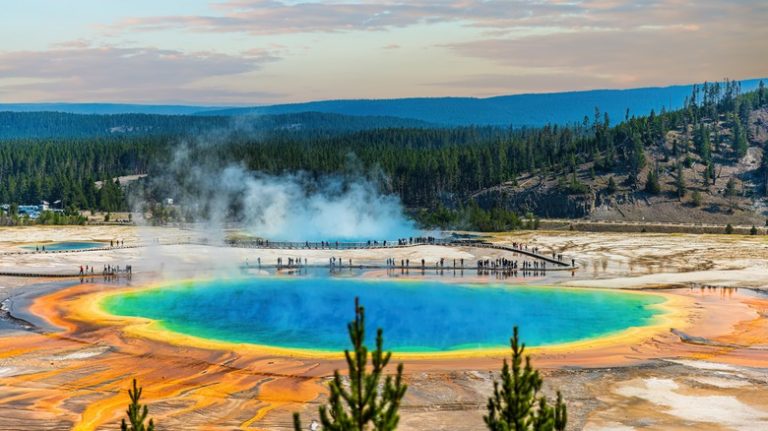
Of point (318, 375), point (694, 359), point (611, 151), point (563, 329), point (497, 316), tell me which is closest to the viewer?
point (318, 375)

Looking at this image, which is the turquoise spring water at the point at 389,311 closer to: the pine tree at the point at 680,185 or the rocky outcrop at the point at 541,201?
the rocky outcrop at the point at 541,201

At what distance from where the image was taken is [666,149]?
114 m

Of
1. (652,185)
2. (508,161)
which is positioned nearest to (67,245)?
(652,185)

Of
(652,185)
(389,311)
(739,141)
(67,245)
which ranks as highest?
(739,141)

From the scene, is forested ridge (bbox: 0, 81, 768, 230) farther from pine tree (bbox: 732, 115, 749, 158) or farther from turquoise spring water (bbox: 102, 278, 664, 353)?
turquoise spring water (bbox: 102, 278, 664, 353)

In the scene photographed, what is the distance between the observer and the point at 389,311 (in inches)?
1736

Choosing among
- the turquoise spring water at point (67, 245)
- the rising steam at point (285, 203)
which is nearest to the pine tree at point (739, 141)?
the rising steam at point (285, 203)

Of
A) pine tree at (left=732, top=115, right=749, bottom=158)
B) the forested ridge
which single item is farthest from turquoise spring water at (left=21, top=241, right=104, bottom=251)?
pine tree at (left=732, top=115, right=749, bottom=158)

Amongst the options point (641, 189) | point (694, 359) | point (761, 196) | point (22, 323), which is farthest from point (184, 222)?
point (694, 359)

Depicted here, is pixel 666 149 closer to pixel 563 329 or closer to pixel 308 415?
pixel 563 329

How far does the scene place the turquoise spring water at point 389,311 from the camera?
122 feet

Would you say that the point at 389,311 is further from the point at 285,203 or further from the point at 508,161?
the point at 508,161

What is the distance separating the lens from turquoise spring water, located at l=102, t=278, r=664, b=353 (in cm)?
3728

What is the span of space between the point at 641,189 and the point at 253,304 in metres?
68.6
